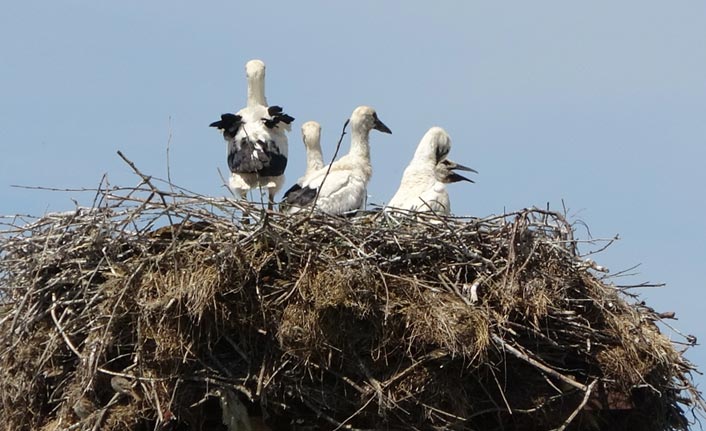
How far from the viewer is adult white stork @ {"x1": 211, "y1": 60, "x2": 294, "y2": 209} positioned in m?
10.8

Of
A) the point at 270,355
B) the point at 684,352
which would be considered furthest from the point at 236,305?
the point at 684,352

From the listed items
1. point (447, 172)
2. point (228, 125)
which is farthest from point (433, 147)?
point (228, 125)

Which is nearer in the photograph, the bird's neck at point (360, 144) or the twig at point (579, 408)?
the twig at point (579, 408)

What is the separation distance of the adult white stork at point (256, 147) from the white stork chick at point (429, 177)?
1.09 metres

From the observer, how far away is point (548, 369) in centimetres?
753

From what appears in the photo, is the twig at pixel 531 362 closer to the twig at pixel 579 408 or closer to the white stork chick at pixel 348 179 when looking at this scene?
the twig at pixel 579 408

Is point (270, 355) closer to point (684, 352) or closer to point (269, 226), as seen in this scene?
point (269, 226)

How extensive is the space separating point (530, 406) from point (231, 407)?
4.89 ft

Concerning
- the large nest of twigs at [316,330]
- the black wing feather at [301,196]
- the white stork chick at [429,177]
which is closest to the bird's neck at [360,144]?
the white stork chick at [429,177]

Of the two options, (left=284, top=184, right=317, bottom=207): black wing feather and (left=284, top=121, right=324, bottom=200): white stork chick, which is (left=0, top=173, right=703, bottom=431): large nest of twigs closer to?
(left=284, top=184, right=317, bottom=207): black wing feather

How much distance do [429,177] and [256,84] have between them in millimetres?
1897

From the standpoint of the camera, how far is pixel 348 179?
10.4 m

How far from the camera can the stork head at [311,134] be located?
36.4 ft

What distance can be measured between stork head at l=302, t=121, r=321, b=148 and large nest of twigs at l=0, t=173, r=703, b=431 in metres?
3.01
